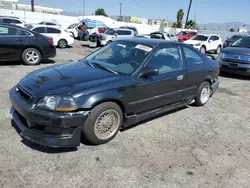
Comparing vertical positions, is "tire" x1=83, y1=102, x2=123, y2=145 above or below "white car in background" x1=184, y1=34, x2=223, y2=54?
below

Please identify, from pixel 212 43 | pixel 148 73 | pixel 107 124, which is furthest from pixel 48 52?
pixel 212 43

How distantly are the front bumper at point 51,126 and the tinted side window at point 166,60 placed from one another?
156 centimetres

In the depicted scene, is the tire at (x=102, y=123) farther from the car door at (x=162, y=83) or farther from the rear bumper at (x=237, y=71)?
the rear bumper at (x=237, y=71)

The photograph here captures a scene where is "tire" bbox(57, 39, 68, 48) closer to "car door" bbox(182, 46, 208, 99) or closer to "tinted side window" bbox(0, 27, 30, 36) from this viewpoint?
"tinted side window" bbox(0, 27, 30, 36)

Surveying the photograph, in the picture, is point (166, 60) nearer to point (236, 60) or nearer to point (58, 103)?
point (58, 103)

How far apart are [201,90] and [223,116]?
715 millimetres

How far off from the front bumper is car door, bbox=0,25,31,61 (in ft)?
18.6

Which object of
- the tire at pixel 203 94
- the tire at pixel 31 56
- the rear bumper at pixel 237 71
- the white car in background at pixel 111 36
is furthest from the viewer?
the white car in background at pixel 111 36

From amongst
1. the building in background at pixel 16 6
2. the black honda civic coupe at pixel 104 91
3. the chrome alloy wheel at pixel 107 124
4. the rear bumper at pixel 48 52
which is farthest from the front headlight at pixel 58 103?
the building in background at pixel 16 6

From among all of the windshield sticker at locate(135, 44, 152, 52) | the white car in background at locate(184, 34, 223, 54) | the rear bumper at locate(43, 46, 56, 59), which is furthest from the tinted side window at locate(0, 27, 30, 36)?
the white car in background at locate(184, 34, 223, 54)

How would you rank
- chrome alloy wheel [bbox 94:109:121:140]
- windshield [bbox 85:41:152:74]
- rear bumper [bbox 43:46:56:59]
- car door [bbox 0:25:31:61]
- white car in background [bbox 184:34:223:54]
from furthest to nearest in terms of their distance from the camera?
white car in background [bbox 184:34:223:54]
rear bumper [bbox 43:46:56:59]
car door [bbox 0:25:31:61]
windshield [bbox 85:41:152:74]
chrome alloy wheel [bbox 94:109:121:140]

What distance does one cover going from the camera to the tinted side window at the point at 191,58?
465cm

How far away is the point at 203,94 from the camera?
17.6 ft

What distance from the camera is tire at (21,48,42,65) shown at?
27.2ft
